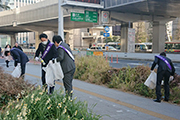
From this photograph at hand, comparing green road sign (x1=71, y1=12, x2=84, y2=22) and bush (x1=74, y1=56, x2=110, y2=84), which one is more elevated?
green road sign (x1=71, y1=12, x2=84, y2=22)

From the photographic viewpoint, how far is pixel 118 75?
28.1ft

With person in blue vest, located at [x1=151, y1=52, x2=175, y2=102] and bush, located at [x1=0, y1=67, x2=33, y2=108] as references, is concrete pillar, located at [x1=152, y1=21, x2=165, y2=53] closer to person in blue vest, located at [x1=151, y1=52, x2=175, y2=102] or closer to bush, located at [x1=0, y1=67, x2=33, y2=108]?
person in blue vest, located at [x1=151, y1=52, x2=175, y2=102]

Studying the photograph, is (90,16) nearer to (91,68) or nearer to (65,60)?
(91,68)

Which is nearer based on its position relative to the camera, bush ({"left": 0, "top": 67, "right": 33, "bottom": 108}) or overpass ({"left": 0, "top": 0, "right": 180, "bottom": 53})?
bush ({"left": 0, "top": 67, "right": 33, "bottom": 108})

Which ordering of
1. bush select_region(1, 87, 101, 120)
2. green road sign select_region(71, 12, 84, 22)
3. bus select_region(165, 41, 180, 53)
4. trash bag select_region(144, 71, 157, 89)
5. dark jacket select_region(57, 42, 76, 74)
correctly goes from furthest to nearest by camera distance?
bus select_region(165, 41, 180, 53) → green road sign select_region(71, 12, 84, 22) → trash bag select_region(144, 71, 157, 89) → dark jacket select_region(57, 42, 76, 74) → bush select_region(1, 87, 101, 120)

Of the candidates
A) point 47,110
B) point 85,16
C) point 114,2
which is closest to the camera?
point 47,110

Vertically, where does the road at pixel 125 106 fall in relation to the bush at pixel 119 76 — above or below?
below

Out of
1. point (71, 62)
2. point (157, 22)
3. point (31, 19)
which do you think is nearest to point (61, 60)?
point (71, 62)

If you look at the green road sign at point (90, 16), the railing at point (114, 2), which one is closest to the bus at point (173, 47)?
the railing at point (114, 2)

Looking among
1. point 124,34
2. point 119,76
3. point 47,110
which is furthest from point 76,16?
point 47,110

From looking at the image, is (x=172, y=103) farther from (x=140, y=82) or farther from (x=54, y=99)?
(x=54, y=99)

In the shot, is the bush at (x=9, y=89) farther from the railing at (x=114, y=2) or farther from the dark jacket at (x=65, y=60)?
the railing at (x=114, y=2)

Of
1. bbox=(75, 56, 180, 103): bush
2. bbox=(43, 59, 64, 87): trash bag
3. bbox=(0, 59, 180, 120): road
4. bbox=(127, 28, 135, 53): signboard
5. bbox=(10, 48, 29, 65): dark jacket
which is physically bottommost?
bbox=(0, 59, 180, 120): road

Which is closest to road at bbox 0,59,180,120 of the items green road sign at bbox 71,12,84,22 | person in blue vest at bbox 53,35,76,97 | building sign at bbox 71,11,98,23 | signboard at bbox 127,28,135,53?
person in blue vest at bbox 53,35,76,97
